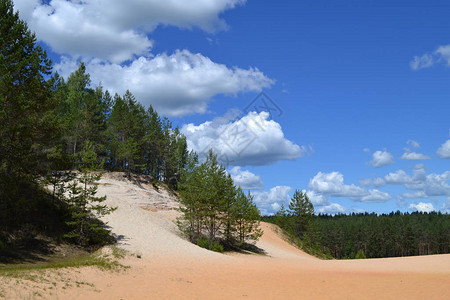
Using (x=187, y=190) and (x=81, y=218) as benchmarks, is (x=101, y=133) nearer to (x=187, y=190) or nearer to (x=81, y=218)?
(x=187, y=190)

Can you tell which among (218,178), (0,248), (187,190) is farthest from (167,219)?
(0,248)

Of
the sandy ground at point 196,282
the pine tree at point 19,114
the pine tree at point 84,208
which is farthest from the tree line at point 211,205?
the pine tree at point 19,114

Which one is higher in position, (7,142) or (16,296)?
(7,142)

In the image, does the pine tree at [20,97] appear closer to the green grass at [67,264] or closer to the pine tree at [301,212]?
the green grass at [67,264]

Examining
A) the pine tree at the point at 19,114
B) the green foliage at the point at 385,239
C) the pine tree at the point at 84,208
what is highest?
the pine tree at the point at 19,114

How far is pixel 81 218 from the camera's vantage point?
2789 centimetres

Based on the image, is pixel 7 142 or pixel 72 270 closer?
pixel 72 270

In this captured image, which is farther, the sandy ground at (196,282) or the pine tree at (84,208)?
the pine tree at (84,208)

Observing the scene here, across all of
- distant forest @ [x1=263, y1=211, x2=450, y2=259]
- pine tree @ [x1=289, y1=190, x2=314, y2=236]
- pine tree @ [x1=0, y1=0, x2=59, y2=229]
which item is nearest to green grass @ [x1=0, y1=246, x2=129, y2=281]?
pine tree @ [x1=0, y1=0, x2=59, y2=229]

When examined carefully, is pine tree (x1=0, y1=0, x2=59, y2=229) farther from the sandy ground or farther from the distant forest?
the distant forest

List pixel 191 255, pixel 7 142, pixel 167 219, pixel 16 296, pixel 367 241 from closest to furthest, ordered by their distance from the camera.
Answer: pixel 16 296 < pixel 7 142 < pixel 191 255 < pixel 167 219 < pixel 367 241

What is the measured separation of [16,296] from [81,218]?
15.7 m

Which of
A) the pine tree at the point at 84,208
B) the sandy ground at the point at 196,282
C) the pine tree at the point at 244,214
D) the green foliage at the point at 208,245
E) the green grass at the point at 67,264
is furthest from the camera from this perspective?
the pine tree at the point at 244,214

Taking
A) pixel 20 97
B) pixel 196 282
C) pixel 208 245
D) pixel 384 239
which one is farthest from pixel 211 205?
pixel 384 239
